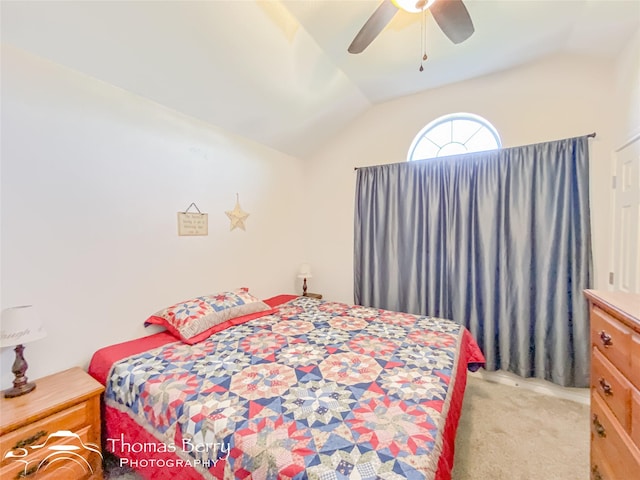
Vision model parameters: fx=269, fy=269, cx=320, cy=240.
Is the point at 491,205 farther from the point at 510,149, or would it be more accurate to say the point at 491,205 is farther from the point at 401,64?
the point at 401,64

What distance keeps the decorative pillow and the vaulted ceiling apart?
1.66 meters

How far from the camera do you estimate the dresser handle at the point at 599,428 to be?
1122 mm

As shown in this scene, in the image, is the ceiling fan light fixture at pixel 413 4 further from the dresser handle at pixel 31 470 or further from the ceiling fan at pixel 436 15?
the dresser handle at pixel 31 470

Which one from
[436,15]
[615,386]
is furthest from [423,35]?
[615,386]

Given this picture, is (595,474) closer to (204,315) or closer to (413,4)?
(204,315)

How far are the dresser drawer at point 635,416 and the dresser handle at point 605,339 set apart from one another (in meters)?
0.21

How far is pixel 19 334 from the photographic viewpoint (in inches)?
54.0

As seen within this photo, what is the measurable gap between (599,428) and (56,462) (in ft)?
8.32

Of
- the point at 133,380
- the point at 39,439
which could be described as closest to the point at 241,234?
the point at 133,380

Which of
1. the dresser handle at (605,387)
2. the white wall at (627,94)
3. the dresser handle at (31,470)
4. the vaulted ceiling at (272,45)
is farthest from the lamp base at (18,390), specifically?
the white wall at (627,94)

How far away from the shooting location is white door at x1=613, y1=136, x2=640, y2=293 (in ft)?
5.70

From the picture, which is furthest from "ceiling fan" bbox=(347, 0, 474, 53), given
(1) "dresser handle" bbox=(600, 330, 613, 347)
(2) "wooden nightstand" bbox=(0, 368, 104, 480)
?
(2) "wooden nightstand" bbox=(0, 368, 104, 480)

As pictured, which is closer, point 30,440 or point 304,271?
point 30,440

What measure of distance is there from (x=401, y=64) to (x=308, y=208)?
2.03 metres
